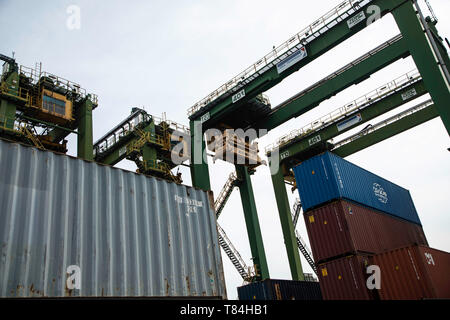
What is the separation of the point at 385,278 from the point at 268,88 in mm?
11350

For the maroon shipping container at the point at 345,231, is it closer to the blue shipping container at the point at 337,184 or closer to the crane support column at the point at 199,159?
the blue shipping container at the point at 337,184

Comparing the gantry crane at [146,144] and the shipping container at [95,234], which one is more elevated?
the gantry crane at [146,144]

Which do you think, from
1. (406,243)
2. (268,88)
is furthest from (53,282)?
(406,243)

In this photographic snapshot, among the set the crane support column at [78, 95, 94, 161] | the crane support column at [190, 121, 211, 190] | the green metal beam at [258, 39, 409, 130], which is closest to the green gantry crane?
the crane support column at [78, 95, 94, 161]

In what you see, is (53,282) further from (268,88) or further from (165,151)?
(165,151)

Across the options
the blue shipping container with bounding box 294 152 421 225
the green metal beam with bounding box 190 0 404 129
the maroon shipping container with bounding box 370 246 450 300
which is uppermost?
the green metal beam with bounding box 190 0 404 129

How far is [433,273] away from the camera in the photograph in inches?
528

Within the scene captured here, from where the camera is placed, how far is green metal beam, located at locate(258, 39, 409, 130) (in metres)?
18.1

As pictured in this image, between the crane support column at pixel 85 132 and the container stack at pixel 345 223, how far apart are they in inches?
513

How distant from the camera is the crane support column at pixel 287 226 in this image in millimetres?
24719

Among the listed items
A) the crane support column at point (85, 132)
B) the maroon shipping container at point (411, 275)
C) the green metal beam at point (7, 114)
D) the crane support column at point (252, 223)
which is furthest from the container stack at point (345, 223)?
the green metal beam at point (7, 114)

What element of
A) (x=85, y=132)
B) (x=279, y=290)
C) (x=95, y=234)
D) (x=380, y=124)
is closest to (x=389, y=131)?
(x=380, y=124)

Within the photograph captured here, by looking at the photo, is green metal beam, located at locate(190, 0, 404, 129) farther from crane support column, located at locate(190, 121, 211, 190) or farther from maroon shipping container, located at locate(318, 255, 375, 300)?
maroon shipping container, located at locate(318, 255, 375, 300)

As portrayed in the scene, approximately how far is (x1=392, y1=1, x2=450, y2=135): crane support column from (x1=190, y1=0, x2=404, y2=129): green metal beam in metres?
0.66
